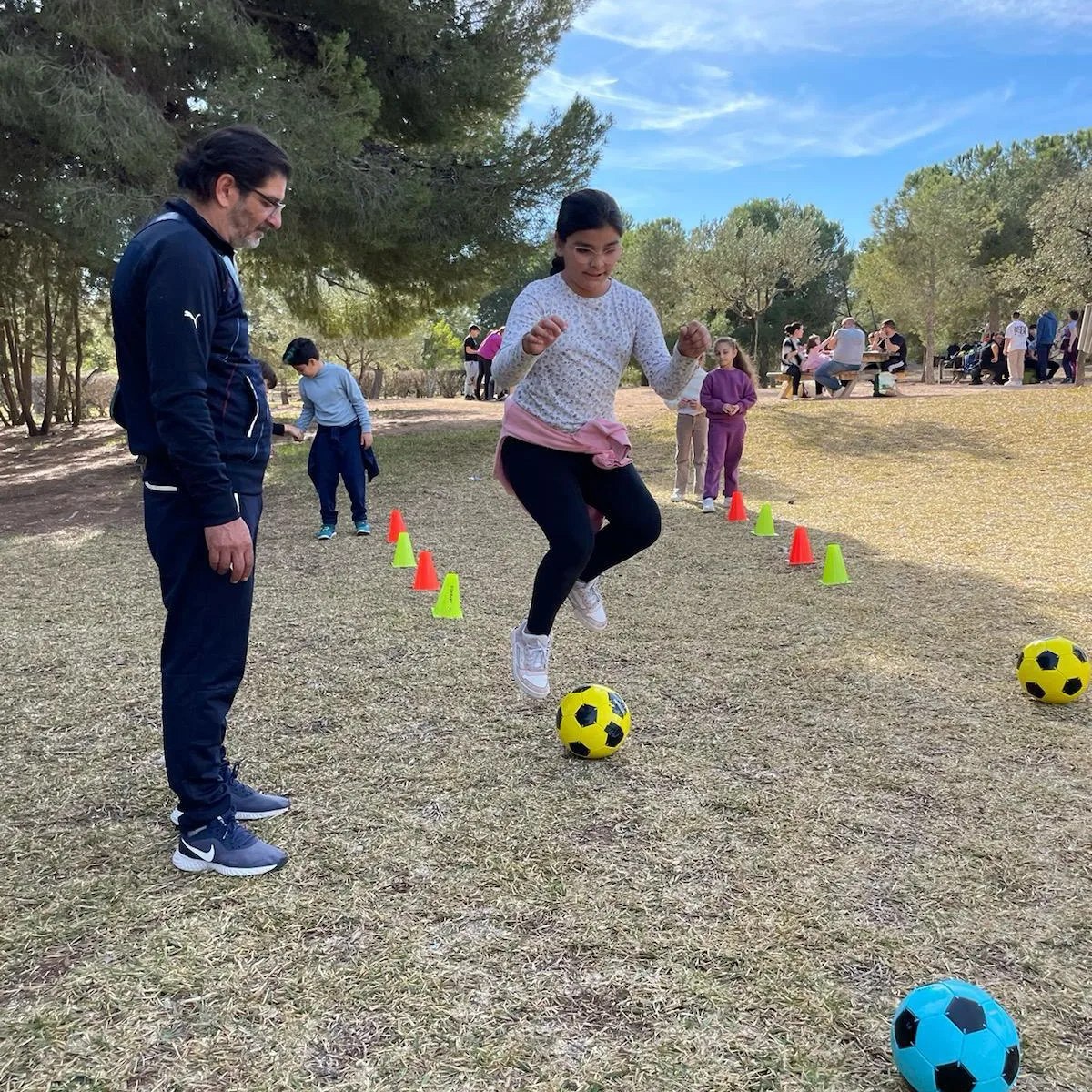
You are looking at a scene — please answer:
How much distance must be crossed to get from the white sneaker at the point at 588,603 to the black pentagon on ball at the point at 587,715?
651mm

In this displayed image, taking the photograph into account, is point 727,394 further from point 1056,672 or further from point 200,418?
point 200,418

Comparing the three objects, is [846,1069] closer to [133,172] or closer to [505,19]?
[133,172]

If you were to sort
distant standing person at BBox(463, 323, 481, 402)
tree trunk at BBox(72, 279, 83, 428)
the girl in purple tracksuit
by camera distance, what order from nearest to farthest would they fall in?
the girl in purple tracksuit < tree trunk at BBox(72, 279, 83, 428) < distant standing person at BBox(463, 323, 481, 402)

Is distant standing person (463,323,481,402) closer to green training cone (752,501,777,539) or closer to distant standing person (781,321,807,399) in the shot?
distant standing person (781,321,807,399)

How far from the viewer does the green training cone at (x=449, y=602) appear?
Result: 5688mm

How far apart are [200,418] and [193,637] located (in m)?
0.65

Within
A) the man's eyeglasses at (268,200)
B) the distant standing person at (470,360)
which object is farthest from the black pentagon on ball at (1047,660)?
the distant standing person at (470,360)

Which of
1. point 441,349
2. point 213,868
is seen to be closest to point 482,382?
point 441,349

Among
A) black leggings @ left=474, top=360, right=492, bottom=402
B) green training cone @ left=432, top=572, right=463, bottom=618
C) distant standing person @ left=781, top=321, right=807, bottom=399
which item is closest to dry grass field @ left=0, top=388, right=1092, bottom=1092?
green training cone @ left=432, top=572, right=463, bottom=618

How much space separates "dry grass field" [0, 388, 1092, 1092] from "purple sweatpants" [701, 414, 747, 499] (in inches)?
117

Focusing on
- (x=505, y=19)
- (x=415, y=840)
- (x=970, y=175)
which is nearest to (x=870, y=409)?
(x=505, y=19)

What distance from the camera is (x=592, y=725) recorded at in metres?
3.50

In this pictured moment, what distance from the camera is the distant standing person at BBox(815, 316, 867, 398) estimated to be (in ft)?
59.3

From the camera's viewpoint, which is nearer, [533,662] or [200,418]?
[200,418]
